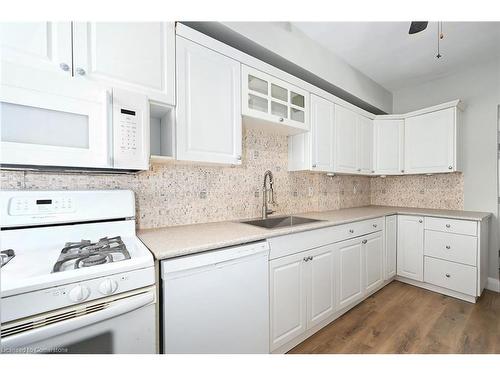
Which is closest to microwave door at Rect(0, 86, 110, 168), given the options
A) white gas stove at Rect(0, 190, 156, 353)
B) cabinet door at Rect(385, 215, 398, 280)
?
white gas stove at Rect(0, 190, 156, 353)

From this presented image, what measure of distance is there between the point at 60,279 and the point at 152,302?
33 cm

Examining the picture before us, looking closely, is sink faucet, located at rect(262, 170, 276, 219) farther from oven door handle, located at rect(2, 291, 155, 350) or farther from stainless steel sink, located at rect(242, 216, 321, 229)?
oven door handle, located at rect(2, 291, 155, 350)

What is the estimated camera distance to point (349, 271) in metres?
1.97

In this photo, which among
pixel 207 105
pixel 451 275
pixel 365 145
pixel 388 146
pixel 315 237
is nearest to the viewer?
pixel 207 105

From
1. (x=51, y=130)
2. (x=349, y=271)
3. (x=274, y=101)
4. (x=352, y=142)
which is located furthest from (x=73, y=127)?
(x=352, y=142)

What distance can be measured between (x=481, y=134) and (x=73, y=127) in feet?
12.4

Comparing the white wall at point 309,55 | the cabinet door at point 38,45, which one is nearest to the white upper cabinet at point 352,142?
the white wall at point 309,55

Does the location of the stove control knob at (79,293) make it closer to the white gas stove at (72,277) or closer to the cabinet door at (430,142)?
the white gas stove at (72,277)

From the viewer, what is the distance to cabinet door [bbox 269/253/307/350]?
4.68 feet

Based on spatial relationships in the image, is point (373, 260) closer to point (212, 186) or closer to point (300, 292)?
point (300, 292)

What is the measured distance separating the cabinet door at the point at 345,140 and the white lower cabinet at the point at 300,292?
1.06 metres

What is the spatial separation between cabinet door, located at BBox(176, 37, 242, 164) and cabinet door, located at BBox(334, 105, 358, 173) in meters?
1.29

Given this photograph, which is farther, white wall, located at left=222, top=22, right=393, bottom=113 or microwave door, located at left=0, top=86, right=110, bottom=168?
white wall, located at left=222, top=22, right=393, bottom=113
